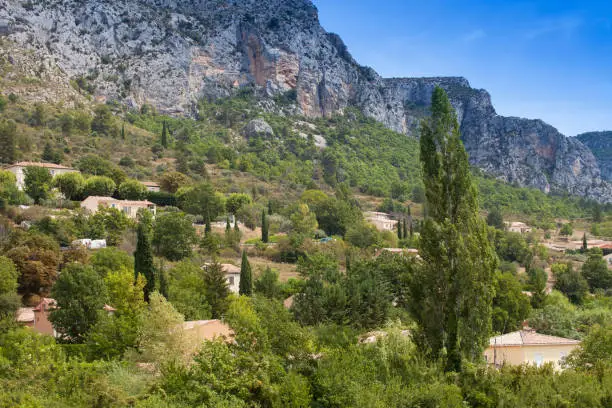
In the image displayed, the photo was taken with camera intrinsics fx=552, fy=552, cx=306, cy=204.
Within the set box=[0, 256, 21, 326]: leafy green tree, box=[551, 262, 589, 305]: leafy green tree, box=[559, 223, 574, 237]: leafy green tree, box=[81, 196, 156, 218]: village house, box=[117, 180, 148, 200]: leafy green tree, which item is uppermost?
box=[117, 180, 148, 200]: leafy green tree

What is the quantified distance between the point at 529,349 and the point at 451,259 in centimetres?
1249

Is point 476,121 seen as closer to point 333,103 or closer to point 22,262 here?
point 333,103

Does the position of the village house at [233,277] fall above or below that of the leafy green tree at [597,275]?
above

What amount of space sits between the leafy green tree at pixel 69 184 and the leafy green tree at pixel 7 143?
28.1ft

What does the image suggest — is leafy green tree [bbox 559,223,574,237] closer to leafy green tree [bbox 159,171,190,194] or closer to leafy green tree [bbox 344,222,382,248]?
leafy green tree [bbox 344,222,382,248]

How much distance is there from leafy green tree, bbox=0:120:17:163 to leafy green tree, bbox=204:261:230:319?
37478 millimetres

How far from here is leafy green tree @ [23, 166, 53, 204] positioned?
5053 cm

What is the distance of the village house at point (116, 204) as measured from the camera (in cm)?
5275

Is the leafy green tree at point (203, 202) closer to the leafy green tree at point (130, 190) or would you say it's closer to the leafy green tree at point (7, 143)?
the leafy green tree at point (130, 190)

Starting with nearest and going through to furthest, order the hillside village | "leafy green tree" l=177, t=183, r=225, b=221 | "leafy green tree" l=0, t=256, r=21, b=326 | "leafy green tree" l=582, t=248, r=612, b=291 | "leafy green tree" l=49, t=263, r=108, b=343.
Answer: the hillside village < "leafy green tree" l=49, t=263, r=108, b=343 < "leafy green tree" l=0, t=256, r=21, b=326 < "leafy green tree" l=582, t=248, r=612, b=291 < "leafy green tree" l=177, t=183, r=225, b=221

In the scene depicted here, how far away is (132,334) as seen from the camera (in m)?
22.3

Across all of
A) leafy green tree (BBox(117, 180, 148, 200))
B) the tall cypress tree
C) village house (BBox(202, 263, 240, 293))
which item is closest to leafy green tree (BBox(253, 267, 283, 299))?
village house (BBox(202, 263, 240, 293))

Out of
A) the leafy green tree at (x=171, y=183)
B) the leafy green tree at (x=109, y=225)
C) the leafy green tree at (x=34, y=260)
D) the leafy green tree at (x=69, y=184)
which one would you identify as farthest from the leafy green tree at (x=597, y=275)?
the leafy green tree at (x=69, y=184)

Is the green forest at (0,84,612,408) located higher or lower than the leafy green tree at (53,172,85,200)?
lower
